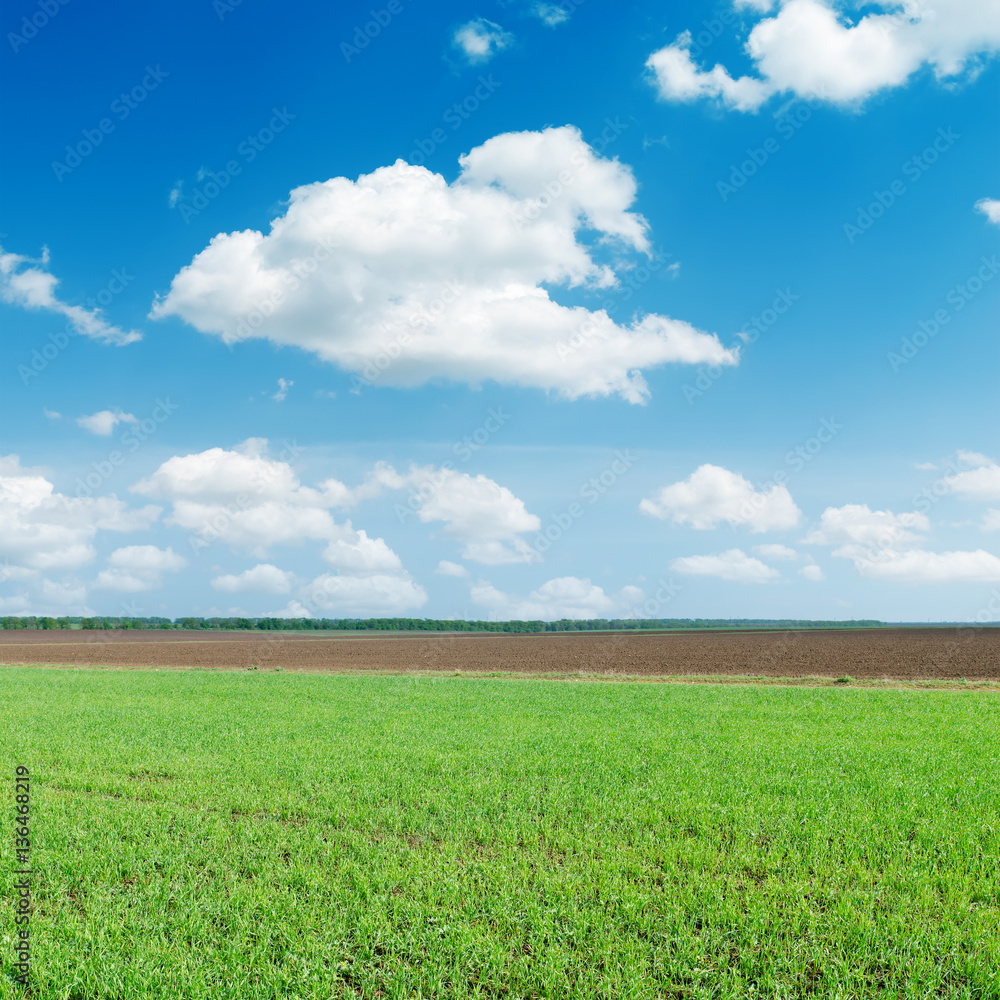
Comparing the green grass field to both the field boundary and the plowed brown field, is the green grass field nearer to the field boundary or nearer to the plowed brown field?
the field boundary

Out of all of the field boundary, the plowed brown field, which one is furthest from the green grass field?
the plowed brown field

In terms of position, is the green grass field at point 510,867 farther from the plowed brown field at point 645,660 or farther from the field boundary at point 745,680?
the plowed brown field at point 645,660

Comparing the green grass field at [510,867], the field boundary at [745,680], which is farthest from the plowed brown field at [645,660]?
the green grass field at [510,867]

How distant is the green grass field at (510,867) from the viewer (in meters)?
6.12

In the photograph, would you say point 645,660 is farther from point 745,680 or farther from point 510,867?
point 510,867

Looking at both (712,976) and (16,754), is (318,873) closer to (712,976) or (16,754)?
(712,976)

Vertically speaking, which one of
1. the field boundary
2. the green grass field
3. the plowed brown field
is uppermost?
the green grass field

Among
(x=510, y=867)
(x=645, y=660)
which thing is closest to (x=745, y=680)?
(x=645, y=660)

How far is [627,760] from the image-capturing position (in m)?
14.4

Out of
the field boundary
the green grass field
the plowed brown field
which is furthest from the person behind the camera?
the plowed brown field

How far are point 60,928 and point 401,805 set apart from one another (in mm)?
5266

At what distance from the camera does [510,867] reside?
8.27 m

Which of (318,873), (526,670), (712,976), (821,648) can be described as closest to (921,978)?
(712,976)

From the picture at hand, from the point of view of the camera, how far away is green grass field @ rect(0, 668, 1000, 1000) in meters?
6.12
